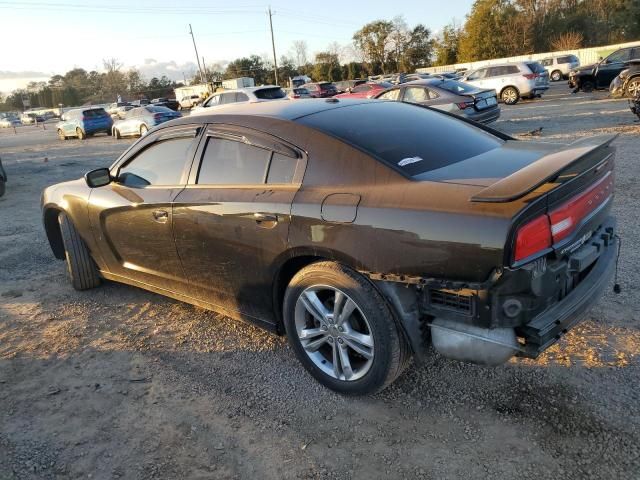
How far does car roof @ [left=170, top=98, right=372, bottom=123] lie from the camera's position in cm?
319

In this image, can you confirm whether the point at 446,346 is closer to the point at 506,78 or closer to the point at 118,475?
the point at 118,475

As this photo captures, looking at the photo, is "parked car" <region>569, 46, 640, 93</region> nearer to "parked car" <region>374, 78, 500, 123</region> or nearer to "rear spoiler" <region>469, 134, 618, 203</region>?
"parked car" <region>374, 78, 500, 123</region>

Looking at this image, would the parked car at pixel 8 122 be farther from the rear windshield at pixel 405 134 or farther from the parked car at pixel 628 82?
the rear windshield at pixel 405 134

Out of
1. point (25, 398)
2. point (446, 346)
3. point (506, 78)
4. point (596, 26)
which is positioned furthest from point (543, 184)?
point (596, 26)

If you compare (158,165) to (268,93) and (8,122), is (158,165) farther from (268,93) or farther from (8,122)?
(8,122)

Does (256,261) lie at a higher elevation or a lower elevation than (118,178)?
lower


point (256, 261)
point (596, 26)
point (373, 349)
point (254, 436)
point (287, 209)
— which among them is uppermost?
point (596, 26)

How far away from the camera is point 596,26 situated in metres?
54.3

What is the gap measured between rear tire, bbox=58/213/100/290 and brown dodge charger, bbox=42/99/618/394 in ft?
2.78

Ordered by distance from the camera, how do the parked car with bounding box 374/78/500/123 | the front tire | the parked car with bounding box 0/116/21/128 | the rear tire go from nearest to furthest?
the front tire, the rear tire, the parked car with bounding box 374/78/500/123, the parked car with bounding box 0/116/21/128

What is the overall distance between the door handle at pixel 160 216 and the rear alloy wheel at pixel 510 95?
20.1 metres

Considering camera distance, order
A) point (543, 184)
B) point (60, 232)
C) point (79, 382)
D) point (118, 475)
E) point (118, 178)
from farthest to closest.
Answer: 1. point (60, 232)
2. point (118, 178)
3. point (79, 382)
4. point (118, 475)
5. point (543, 184)

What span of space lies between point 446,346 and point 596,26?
64.2 metres

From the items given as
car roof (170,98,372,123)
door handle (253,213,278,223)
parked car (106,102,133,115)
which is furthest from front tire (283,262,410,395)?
parked car (106,102,133,115)
